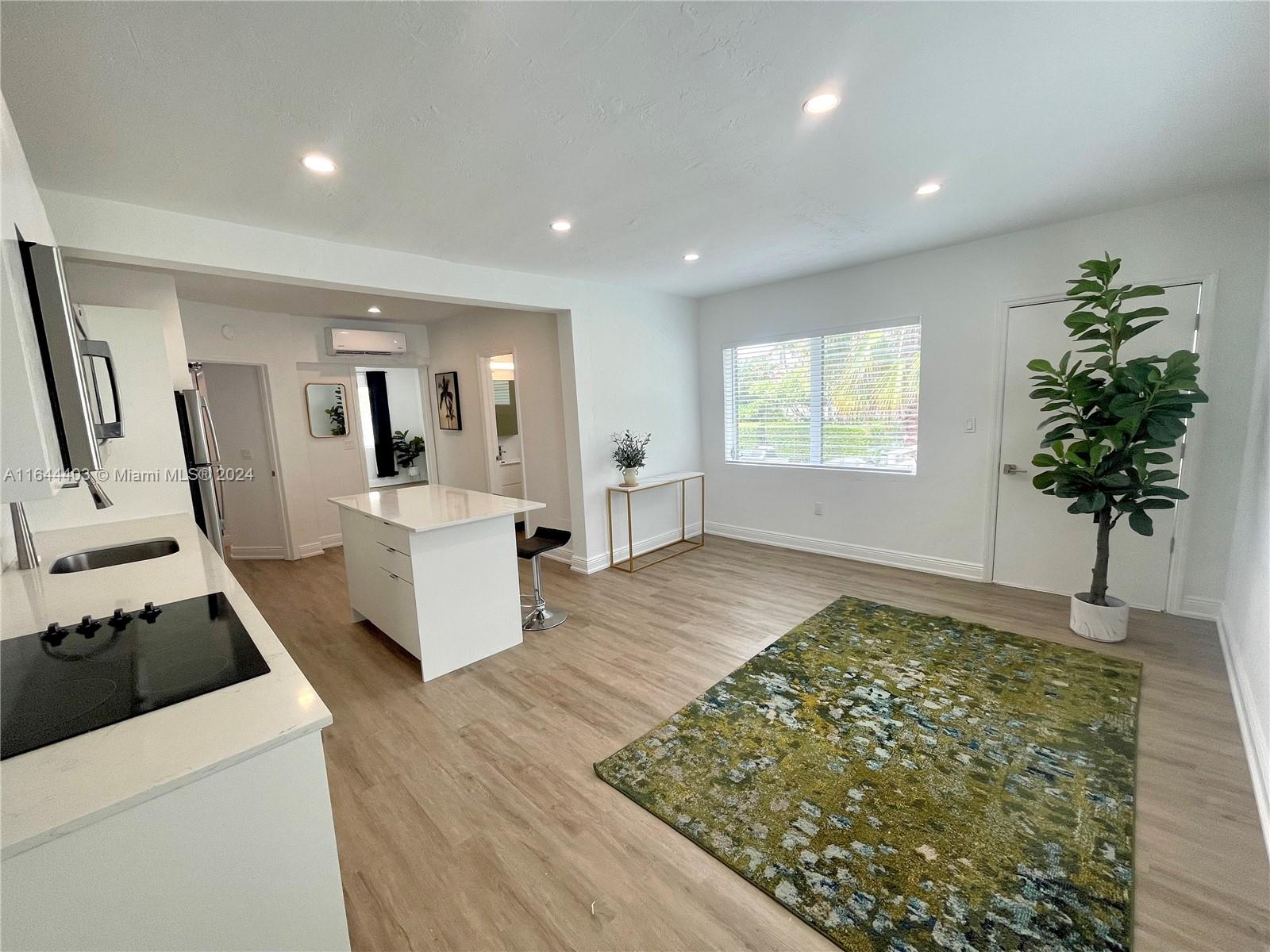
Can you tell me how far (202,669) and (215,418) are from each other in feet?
17.1

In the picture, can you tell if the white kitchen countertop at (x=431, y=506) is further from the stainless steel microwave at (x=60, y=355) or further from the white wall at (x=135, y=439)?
the stainless steel microwave at (x=60, y=355)

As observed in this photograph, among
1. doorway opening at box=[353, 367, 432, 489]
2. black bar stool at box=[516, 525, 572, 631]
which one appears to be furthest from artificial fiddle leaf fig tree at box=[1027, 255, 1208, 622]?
doorway opening at box=[353, 367, 432, 489]

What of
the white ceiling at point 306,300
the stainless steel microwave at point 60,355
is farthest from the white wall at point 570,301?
the stainless steel microwave at point 60,355

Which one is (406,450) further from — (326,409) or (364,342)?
(364,342)

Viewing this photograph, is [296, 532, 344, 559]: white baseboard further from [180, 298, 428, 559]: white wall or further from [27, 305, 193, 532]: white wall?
[27, 305, 193, 532]: white wall

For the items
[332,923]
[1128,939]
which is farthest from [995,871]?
[332,923]

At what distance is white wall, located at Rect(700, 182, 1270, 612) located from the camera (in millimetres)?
2945

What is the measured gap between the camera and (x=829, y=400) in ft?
15.3

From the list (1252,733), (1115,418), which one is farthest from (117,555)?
(1115,418)

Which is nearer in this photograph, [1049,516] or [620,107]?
[620,107]

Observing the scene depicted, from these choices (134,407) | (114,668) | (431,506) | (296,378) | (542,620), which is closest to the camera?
(114,668)

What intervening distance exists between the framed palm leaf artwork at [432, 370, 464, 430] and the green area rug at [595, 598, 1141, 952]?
463 cm

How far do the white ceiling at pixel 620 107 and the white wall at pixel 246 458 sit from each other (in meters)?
3.14

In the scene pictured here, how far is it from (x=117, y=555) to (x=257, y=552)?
3.43m
